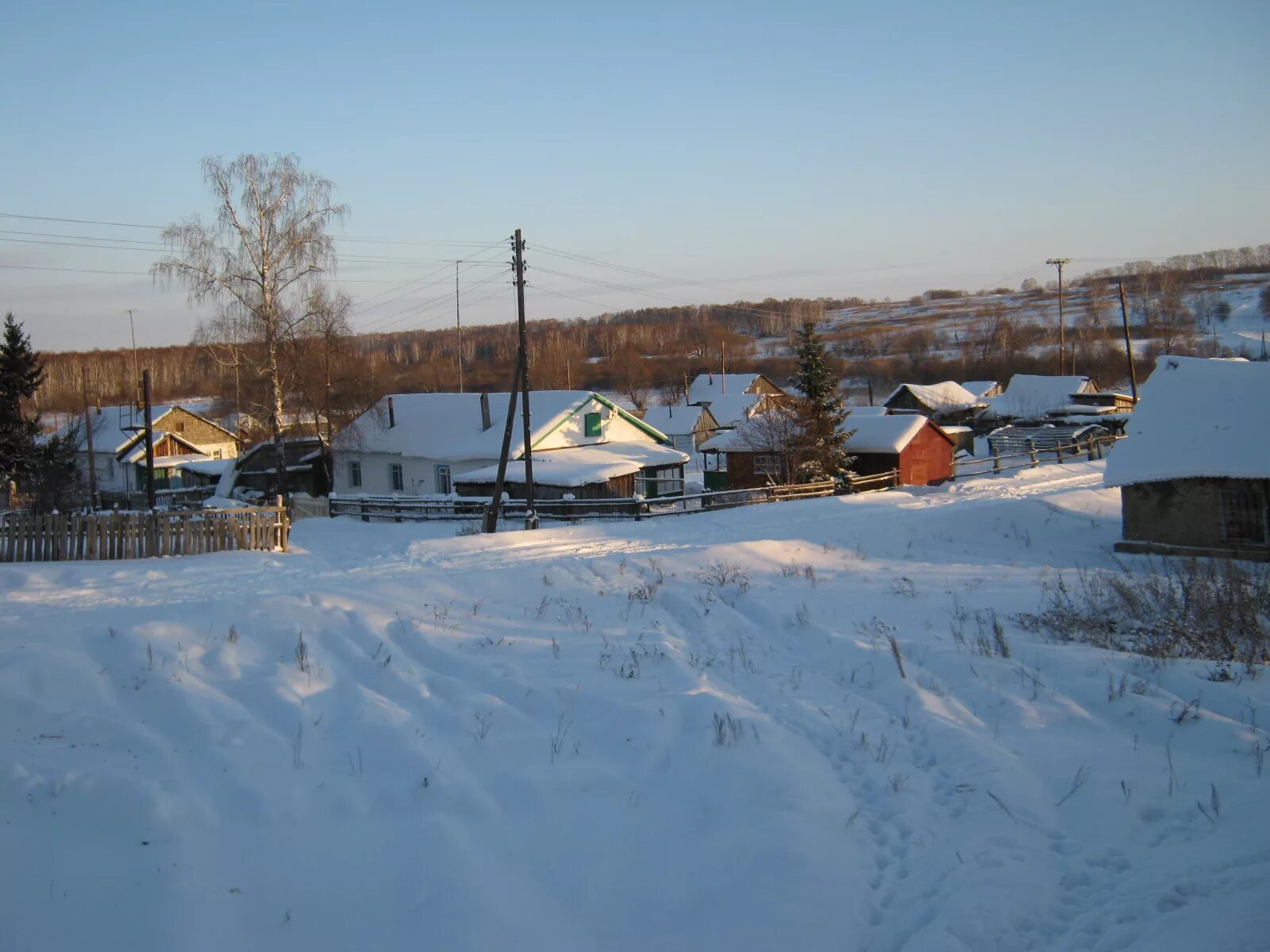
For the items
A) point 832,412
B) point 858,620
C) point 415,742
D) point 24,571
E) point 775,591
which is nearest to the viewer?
point 415,742

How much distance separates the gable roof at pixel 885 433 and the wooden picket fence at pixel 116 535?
25.1m

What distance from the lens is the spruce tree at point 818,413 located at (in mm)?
34750

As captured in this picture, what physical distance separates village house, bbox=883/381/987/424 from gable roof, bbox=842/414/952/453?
29.0 m

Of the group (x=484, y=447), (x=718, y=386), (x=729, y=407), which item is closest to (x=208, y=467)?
(x=484, y=447)

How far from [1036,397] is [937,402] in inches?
272

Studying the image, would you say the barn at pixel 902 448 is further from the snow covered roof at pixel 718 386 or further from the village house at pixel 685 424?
the snow covered roof at pixel 718 386

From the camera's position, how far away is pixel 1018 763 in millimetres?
5930

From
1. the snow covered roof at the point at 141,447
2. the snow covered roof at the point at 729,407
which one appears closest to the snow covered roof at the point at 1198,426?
the snow covered roof at the point at 729,407

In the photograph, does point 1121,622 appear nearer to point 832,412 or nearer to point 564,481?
point 564,481

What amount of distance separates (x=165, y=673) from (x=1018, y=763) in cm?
676

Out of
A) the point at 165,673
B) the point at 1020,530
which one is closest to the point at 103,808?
the point at 165,673

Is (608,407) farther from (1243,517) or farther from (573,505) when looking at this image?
(1243,517)

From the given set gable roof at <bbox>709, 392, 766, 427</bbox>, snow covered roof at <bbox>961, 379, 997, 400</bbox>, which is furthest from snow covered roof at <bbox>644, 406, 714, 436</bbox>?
snow covered roof at <bbox>961, 379, 997, 400</bbox>

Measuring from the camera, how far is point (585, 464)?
110 feet
